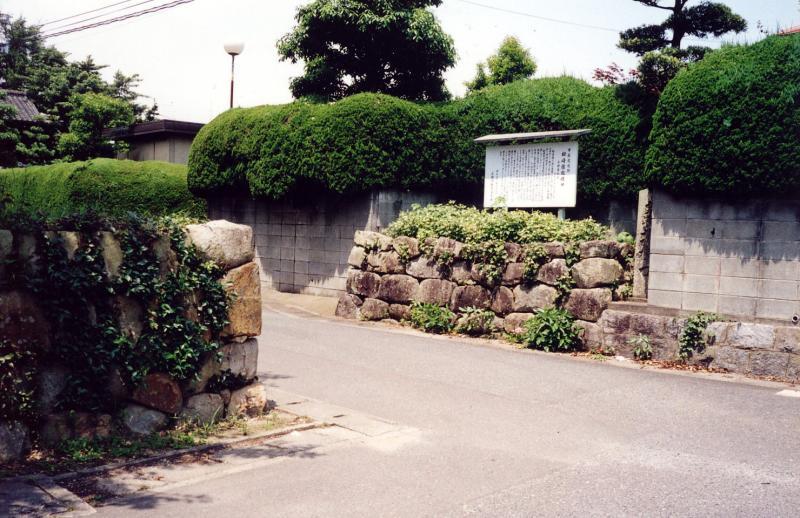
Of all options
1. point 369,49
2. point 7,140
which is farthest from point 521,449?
point 7,140

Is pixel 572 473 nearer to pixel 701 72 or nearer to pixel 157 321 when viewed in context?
pixel 157 321

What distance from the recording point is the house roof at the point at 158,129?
22609 millimetres

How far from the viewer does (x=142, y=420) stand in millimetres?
5766

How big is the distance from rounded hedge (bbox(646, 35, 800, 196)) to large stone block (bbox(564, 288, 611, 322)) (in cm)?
189

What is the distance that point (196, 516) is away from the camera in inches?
174

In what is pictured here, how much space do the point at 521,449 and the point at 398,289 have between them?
24.3 ft

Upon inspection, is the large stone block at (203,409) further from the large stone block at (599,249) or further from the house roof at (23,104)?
the house roof at (23,104)

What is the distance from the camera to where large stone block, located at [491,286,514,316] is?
11766 mm

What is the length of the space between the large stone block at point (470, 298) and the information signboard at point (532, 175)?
1929 mm

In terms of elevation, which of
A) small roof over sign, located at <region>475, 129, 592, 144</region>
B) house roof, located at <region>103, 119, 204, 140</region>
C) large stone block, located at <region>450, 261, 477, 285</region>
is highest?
house roof, located at <region>103, 119, 204, 140</region>

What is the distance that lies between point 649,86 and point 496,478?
31.8 feet

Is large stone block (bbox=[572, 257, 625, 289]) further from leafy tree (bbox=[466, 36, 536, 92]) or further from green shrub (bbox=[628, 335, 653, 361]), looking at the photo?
leafy tree (bbox=[466, 36, 536, 92])

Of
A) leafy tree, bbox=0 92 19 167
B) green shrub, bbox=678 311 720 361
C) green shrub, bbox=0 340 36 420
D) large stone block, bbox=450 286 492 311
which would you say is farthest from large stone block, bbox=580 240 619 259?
leafy tree, bbox=0 92 19 167

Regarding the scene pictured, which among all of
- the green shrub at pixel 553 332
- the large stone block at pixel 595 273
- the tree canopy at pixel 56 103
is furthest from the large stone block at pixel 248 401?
the tree canopy at pixel 56 103
